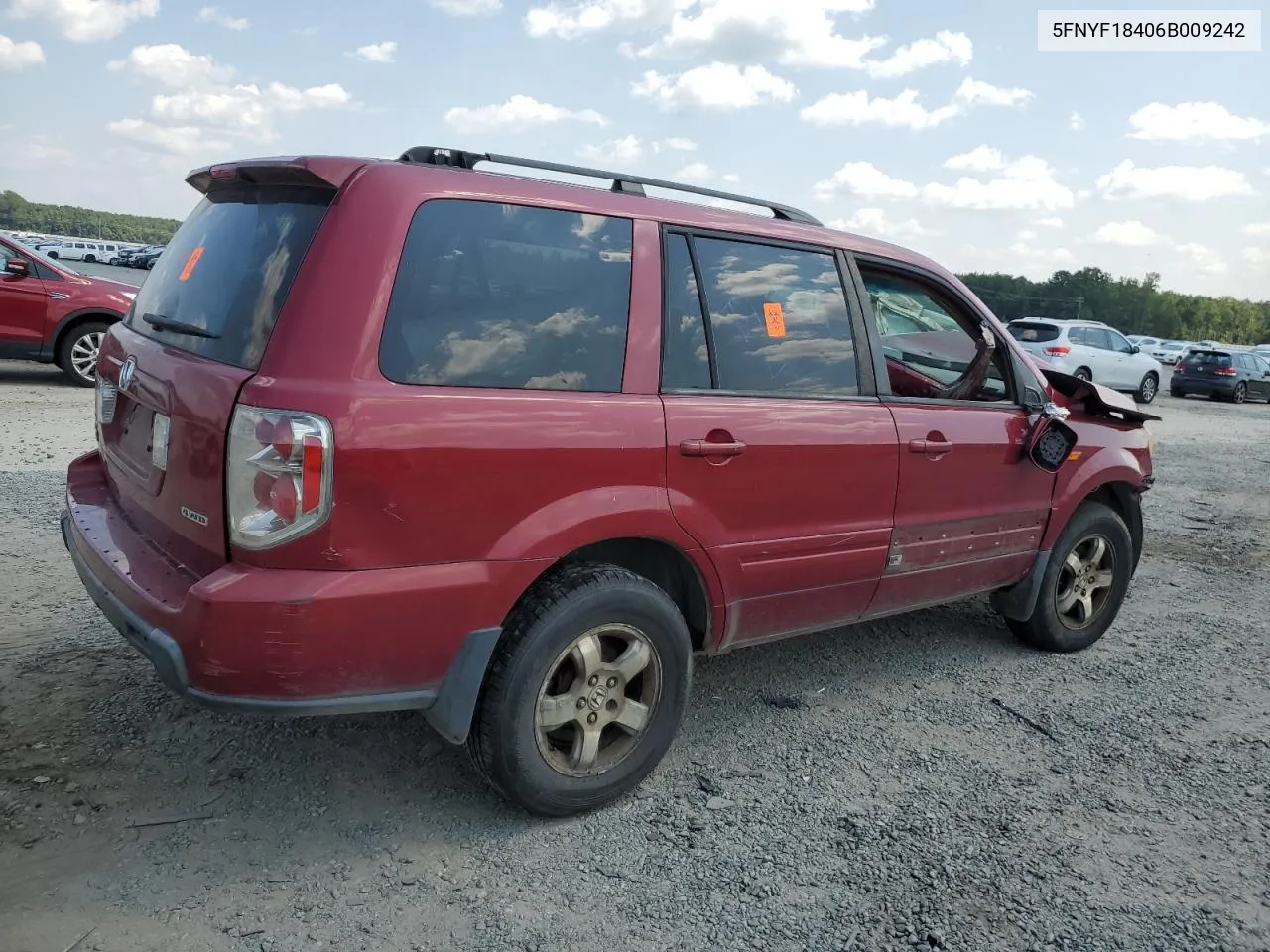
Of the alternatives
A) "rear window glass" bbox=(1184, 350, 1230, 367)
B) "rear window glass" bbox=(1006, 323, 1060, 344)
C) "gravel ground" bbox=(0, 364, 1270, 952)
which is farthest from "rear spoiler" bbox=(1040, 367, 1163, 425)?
"rear window glass" bbox=(1184, 350, 1230, 367)

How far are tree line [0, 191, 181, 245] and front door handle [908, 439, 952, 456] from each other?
341 feet

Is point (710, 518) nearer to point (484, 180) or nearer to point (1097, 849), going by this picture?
point (484, 180)

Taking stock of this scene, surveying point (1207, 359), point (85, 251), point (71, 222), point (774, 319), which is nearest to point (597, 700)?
point (774, 319)

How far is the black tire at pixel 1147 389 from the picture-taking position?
20766 mm

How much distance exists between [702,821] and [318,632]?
1.34 m

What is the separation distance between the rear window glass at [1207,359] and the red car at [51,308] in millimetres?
23667

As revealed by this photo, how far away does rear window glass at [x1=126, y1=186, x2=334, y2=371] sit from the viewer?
254 cm

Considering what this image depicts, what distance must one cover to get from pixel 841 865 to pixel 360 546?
1.63 meters

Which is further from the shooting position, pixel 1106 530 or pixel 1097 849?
pixel 1106 530

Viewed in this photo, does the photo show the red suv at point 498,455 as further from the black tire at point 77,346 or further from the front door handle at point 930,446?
the black tire at point 77,346

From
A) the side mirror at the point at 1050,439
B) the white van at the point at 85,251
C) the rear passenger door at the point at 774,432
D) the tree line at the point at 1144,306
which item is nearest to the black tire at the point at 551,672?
the rear passenger door at the point at 774,432

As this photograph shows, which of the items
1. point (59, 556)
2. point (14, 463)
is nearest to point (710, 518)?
point (59, 556)

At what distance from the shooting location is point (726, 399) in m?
3.11

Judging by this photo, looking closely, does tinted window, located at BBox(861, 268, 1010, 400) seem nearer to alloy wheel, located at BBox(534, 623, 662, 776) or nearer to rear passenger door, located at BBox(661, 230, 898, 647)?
rear passenger door, located at BBox(661, 230, 898, 647)
